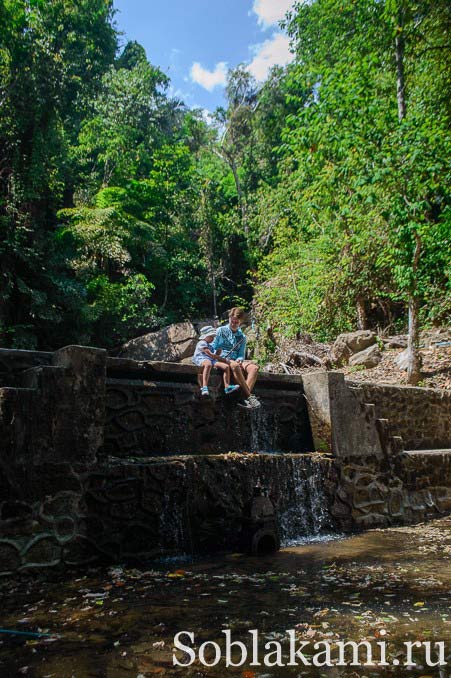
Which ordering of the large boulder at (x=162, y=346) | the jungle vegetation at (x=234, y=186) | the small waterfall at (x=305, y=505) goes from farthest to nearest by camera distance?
the large boulder at (x=162, y=346), the jungle vegetation at (x=234, y=186), the small waterfall at (x=305, y=505)

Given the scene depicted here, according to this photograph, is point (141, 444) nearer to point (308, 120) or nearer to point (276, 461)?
point (276, 461)

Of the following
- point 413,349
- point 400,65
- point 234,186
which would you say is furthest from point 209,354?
point 234,186

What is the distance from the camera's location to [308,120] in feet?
38.4

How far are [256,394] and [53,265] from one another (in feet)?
37.7

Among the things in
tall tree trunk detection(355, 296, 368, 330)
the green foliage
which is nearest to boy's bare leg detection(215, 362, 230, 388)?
the green foliage

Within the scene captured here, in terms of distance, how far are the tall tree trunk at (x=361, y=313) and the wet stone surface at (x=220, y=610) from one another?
10.7 m

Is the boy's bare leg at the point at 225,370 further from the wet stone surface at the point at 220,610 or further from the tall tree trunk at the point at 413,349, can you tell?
the tall tree trunk at the point at 413,349

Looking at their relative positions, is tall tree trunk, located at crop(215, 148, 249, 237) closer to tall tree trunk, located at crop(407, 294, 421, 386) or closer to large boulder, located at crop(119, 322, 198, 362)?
large boulder, located at crop(119, 322, 198, 362)

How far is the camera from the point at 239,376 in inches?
255

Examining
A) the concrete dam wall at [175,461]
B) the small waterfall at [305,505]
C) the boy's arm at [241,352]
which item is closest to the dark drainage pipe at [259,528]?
the concrete dam wall at [175,461]

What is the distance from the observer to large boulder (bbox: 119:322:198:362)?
61.9ft

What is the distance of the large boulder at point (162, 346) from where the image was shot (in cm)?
1886

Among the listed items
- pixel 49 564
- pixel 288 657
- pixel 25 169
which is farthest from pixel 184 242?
pixel 288 657

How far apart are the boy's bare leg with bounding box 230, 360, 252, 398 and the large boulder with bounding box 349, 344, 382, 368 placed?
709 centimetres
